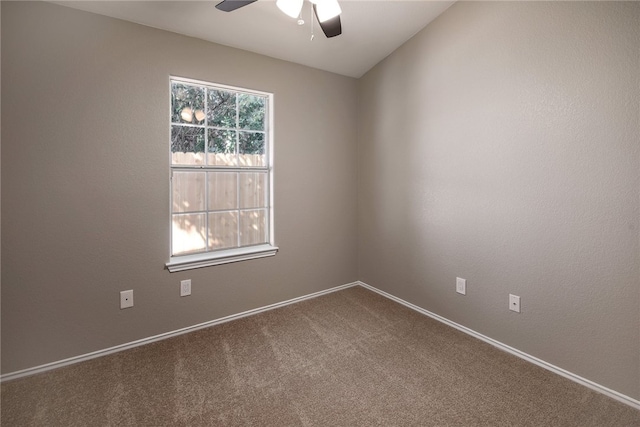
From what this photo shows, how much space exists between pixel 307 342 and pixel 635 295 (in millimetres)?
2010

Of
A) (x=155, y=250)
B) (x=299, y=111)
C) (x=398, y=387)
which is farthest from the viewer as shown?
(x=299, y=111)

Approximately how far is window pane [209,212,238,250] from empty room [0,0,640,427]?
0.03 metres

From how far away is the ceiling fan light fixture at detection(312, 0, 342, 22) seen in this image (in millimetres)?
1807

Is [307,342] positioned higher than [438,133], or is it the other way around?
[438,133]

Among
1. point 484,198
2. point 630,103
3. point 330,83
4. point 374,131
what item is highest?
point 330,83

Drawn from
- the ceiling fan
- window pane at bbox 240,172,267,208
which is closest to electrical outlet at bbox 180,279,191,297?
window pane at bbox 240,172,267,208

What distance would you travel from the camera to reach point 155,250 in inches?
92.4

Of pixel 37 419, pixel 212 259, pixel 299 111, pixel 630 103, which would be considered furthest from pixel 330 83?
pixel 37 419

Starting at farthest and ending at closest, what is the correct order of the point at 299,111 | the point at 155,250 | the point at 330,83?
the point at 330,83, the point at 299,111, the point at 155,250

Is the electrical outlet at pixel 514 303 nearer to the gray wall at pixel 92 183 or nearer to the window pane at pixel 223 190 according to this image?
the gray wall at pixel 92 183

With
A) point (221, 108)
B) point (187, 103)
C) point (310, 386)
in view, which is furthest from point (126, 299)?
point (221, 108)

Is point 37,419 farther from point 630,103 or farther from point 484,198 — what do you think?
point 630,103

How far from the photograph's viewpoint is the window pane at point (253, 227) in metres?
2.85

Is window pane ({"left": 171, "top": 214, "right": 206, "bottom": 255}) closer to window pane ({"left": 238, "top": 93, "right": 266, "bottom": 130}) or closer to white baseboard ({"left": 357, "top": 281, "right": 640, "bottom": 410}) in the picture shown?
window pane ({"left": 238, "top": 93, "right": 266, "bottom": 130})
